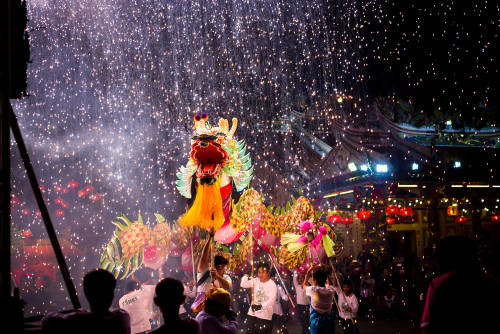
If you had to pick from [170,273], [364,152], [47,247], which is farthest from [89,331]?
[47,247]

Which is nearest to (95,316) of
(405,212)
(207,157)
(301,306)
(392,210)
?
(207,157)

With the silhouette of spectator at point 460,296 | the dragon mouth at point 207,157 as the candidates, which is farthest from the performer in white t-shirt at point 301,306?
the silhouette of spectator at point 460,296

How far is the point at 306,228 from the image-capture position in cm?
591

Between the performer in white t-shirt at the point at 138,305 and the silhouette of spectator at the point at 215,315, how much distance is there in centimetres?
282

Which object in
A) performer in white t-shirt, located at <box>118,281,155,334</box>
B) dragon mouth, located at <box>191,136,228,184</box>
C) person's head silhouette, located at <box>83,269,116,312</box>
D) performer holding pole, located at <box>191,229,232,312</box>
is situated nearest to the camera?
person's head silhouette, located at <box>83,269,116,312</box>

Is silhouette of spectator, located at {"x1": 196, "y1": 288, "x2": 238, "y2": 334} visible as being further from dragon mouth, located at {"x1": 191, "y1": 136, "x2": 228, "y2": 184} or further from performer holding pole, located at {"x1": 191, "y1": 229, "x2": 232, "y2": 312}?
dragon mouth, located at {"x1": 191, "y1": 136, "x2": 228, "y2": 184}

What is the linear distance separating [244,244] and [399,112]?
32.2ft

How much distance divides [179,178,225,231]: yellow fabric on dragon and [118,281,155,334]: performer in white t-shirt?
41.3 inches

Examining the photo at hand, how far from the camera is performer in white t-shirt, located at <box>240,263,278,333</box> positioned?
561 centimetres

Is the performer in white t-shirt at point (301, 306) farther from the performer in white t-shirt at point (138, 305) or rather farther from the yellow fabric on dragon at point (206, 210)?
the performer in white t-shirt at point (138, 305)

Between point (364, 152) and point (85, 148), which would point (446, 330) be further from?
point (85, 148)

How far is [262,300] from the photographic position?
569 cm

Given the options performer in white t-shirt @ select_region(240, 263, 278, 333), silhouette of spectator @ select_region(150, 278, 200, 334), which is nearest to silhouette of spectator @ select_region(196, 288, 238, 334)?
silhouette of spectator @ select_region(150, 278, 200, 334)

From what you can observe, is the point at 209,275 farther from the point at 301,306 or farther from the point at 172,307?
→ the point at 172,307
